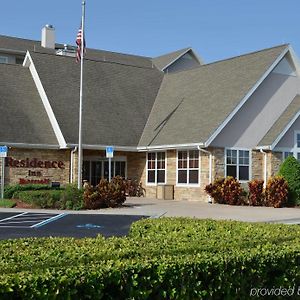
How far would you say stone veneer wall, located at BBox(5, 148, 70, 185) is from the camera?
26812mm

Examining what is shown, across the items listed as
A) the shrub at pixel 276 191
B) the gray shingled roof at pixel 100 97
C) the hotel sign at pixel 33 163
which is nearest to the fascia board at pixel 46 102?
the gray shingled roof at pixel 100 97

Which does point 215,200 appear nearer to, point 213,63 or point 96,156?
point 96,156

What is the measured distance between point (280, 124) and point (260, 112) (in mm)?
1256

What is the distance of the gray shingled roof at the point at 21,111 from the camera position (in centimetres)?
2722

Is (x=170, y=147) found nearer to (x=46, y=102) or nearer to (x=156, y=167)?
(x=156, y=167)

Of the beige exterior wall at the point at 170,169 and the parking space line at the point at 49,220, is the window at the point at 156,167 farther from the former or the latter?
the parking space line at the point at 49,220

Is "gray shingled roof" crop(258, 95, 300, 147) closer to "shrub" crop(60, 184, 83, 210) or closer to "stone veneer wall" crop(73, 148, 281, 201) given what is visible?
"stone veneer wall" crop(73, 148, 281, 201)

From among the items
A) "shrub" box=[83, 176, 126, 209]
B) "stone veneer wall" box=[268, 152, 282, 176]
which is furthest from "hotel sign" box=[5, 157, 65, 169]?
"stone veneer wall" box=[268, 152, 282, 176]

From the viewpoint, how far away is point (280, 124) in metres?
28.8

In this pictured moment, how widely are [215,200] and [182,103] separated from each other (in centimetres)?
711

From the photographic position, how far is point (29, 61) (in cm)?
3278

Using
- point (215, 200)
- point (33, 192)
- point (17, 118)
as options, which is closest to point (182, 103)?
point (215, 200)

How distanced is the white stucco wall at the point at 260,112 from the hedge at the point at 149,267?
2001 centimetres

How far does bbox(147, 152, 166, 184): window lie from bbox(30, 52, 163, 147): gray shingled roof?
136cm
